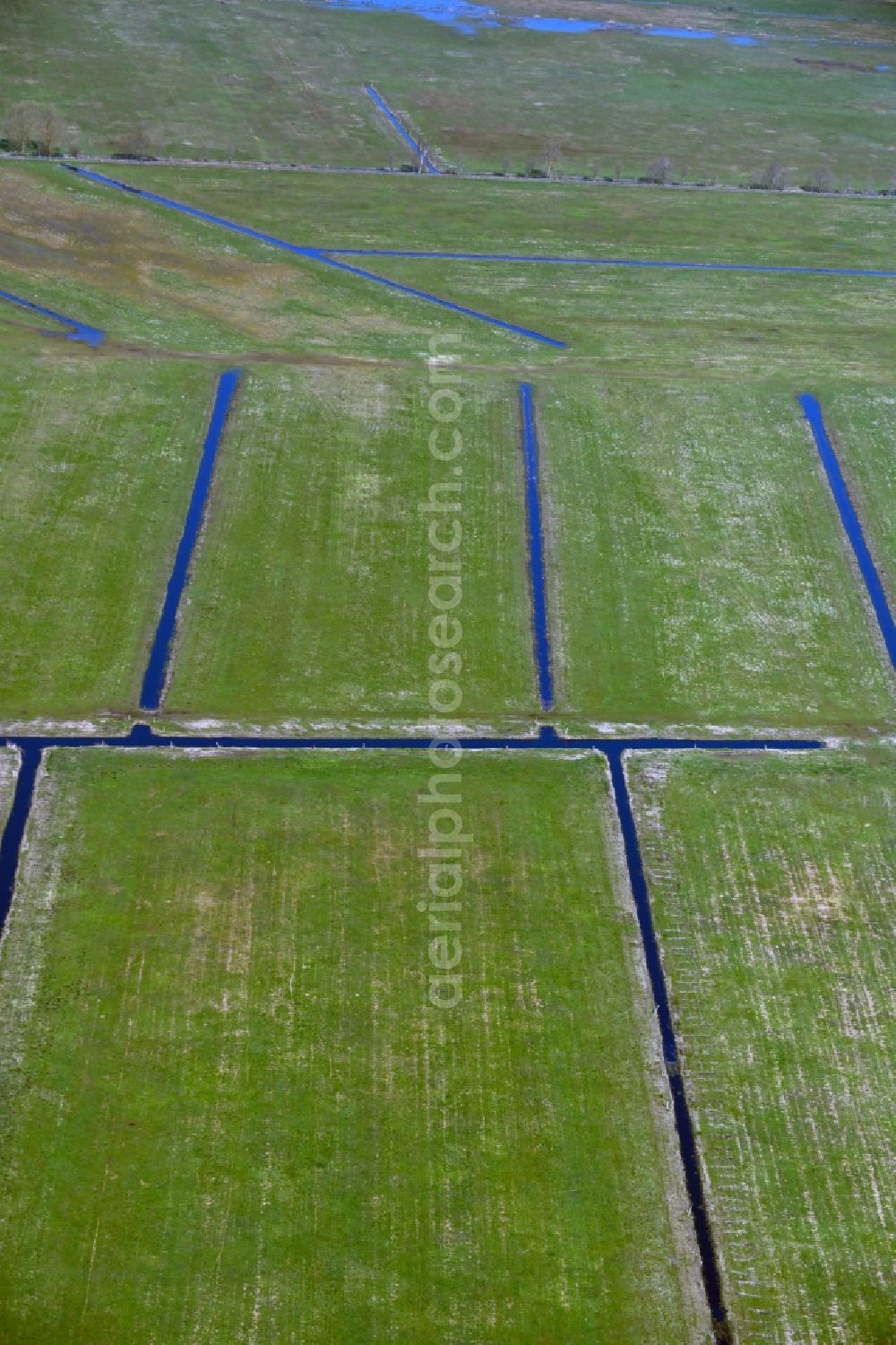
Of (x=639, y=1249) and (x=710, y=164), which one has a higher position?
(x=710, y=164)

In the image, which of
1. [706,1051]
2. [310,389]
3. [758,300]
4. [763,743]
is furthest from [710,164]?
[706,1051]

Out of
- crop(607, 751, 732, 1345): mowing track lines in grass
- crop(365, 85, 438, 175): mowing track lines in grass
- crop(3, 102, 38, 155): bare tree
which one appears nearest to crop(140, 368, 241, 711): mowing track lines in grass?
crop(607, 751, 732, 1345): mowing track lines in grass

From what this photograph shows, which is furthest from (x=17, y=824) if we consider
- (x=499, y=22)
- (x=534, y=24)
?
(x=534, y=24)

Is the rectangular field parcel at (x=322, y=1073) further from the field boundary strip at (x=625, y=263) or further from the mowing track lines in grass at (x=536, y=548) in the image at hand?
the field boundary strip at (x=625, y=263)

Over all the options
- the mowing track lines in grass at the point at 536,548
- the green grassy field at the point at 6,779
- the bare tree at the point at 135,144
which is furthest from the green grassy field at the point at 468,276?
the green grassy field at the point at 6,779

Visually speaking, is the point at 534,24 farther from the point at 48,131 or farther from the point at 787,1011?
the point at 787,1011

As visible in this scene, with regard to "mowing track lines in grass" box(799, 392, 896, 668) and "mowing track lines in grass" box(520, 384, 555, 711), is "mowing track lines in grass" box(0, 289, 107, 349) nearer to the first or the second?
"mowing track lines in grass" box(520, 384, 555, 711)

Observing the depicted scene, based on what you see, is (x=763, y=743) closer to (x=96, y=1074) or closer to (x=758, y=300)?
(x=96, y=1074)
